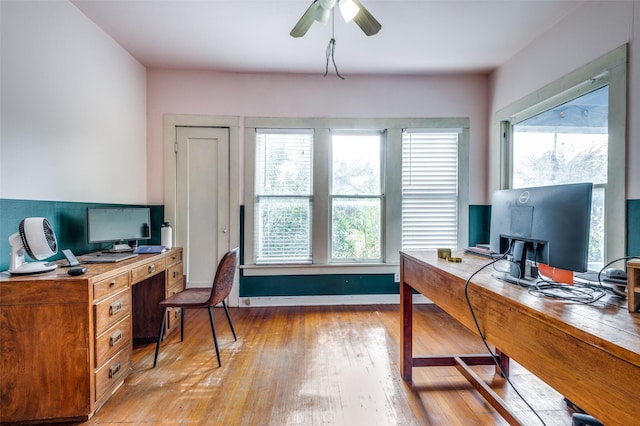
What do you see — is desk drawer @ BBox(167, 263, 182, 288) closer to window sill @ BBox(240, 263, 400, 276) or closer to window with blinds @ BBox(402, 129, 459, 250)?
window sill @ BBox(240, 263, 400, 276)

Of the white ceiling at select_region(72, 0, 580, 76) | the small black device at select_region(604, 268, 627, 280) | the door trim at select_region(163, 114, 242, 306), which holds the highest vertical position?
the white ceiling at select_region(72, 0, 580, 76)

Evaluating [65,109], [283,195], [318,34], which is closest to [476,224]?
[283,195]

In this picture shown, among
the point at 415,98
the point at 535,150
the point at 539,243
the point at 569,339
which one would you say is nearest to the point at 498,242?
the point at 539,243

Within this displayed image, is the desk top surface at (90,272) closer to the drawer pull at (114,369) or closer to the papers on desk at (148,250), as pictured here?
the papers on desk at (148,250)

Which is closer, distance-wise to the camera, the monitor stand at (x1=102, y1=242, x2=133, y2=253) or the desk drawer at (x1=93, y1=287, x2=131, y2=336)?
the desk drawer at (x1=93, y1=287, x2=131, y2=336)

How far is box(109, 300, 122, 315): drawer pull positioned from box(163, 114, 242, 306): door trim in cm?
159

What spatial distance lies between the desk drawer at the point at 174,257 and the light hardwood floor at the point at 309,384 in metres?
0.72

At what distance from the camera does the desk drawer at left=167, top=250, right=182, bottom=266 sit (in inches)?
107

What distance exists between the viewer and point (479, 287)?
4.01 feet

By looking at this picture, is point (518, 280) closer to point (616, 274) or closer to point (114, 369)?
point (616, 274)

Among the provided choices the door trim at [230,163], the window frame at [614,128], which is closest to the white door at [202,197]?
the door trim at [230,163]

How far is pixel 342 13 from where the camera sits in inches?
71.8

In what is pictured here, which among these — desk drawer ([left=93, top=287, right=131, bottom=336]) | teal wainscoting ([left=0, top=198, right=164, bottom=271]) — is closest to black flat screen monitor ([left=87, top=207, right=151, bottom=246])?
teal wainscoting ([left=0, top=198, right=164, bottom=271])

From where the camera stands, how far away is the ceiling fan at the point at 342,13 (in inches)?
70.6
